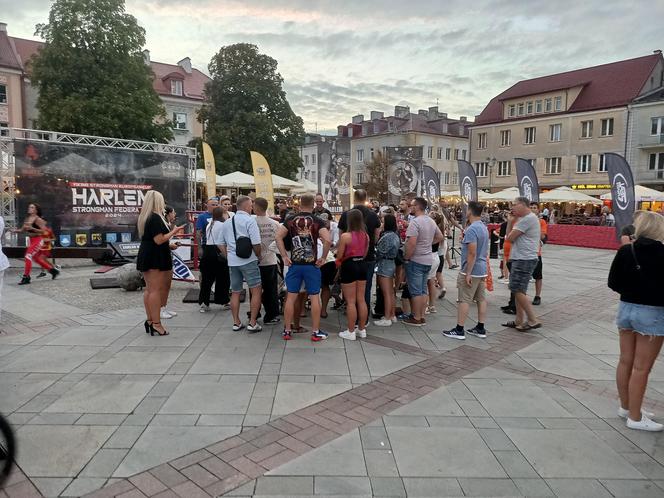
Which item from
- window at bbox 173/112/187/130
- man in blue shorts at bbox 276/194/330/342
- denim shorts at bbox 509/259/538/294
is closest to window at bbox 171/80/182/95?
window at bbox 173/112/187/130

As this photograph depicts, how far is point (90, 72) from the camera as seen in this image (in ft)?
89.0

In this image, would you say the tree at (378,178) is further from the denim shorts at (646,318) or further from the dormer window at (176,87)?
the denim shorts at (646,318)

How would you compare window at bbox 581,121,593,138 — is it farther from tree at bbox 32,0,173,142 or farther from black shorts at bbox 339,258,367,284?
black shorts at bbox 339,258,367,284

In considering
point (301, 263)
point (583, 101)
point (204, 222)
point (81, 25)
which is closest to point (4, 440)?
Answer: point (301, 263)

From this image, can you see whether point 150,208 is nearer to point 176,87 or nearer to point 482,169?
point 176,87

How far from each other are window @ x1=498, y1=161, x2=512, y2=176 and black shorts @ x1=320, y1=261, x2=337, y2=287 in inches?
1670

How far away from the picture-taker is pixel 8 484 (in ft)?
9.66

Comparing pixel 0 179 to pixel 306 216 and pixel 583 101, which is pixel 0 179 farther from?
pixel 583 101

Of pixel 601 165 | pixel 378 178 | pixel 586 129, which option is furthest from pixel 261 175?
Answer: pixel 586 129

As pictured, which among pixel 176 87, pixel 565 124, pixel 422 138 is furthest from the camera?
pixel 422 138

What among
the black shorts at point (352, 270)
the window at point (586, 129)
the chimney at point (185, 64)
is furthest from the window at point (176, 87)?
the black shorts at point (352, 270)

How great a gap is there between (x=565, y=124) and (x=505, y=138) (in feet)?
19.4

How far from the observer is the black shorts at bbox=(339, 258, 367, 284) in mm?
6031

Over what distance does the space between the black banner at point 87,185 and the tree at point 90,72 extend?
562 inches
